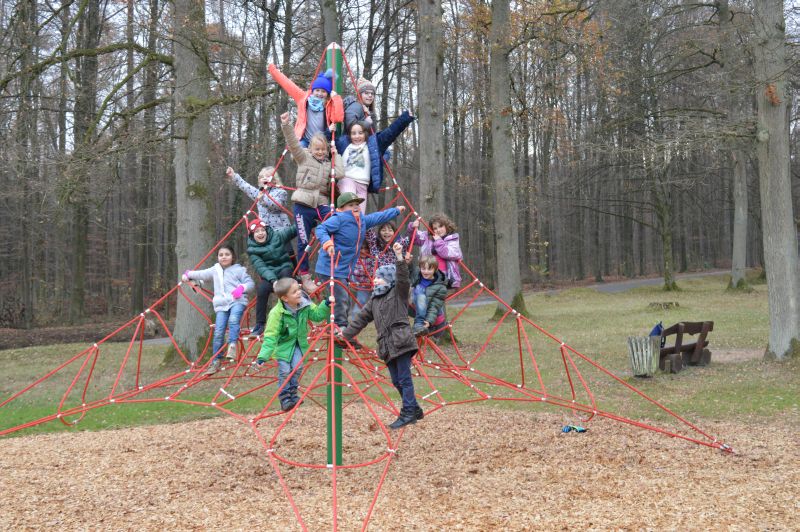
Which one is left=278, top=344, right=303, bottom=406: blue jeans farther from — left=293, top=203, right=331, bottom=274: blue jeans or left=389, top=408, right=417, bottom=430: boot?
left=293, top=203, right=331, bottom=274: blue jeans

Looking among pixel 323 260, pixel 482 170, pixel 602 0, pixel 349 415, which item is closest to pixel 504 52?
pixel 602 0

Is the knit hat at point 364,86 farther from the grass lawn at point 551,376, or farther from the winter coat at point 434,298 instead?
the grass lawn at point 551,376

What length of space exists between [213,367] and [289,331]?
89 centimetres

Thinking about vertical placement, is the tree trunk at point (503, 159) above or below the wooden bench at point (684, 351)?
above

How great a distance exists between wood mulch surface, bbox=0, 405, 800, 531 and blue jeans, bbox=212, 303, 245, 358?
1.15 m

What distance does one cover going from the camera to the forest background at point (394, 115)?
30.3 ft

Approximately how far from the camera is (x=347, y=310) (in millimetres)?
4969

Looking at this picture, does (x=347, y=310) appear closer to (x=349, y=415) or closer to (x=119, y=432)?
(x=349, y=415)

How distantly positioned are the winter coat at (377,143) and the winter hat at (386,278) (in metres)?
0.80

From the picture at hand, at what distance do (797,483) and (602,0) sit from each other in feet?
38.1

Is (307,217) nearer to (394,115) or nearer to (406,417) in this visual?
(406,417)

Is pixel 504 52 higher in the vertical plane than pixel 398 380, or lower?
higher

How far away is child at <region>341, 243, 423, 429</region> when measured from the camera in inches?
183

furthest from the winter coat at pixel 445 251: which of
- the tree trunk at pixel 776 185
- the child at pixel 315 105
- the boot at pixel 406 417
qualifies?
the tree trunk at pixel 776 185
